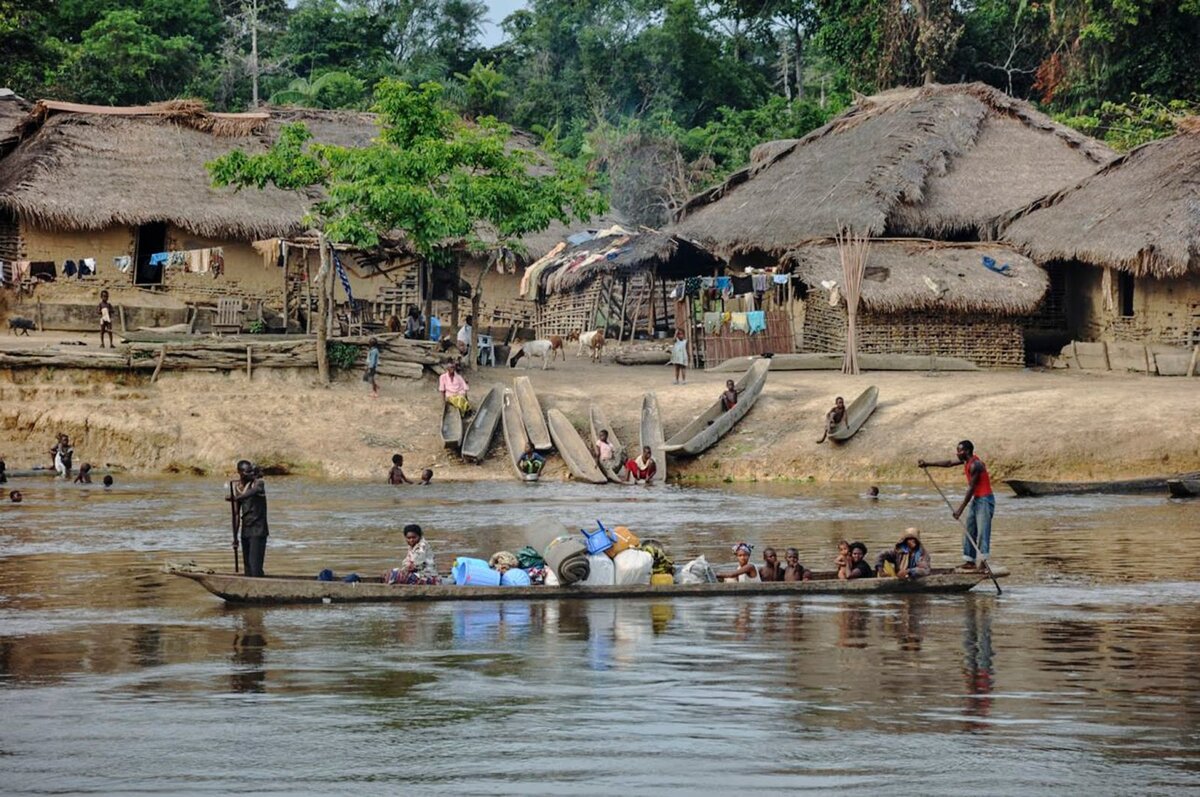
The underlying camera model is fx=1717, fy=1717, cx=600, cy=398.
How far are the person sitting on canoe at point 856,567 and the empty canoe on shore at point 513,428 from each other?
38.7ft

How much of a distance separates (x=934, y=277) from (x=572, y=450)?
28.9 feet

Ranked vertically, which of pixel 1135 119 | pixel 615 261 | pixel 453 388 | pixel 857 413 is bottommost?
pixel 857 413

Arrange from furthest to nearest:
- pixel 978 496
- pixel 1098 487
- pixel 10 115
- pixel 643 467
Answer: pixel 10 115 < pixel 643 467 < pixel 1098 487 < pixel 978 496

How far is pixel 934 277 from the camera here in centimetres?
3192

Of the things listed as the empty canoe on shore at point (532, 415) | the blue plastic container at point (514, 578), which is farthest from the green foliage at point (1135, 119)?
the blue plastic container at point (514, 578)

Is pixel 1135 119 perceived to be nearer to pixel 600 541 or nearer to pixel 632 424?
pixel 632 424

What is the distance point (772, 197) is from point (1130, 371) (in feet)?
29.2

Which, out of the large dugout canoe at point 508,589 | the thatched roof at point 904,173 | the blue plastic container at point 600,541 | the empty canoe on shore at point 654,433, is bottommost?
the large dugout canoe at point 508,589

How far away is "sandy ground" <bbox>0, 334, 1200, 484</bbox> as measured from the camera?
84.0ft

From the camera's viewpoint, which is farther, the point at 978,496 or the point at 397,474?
the point at 397,474

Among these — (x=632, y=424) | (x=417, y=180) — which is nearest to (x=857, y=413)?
(x=632, y=424)

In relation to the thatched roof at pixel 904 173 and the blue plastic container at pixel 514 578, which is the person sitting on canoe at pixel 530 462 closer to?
the thatched roof at pixel 904 173

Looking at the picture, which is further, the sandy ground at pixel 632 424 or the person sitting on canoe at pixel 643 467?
the person sitting on canoe at pixel 643 467

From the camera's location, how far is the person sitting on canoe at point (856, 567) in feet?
49.5
